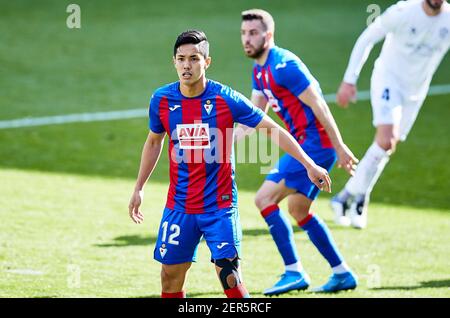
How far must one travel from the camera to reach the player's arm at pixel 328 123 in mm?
8016

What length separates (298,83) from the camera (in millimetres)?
8930

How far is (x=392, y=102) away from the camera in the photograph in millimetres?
11727

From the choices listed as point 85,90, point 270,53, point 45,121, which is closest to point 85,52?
point 85,90

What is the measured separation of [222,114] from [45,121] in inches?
366

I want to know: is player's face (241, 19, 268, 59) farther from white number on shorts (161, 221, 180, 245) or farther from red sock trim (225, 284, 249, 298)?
red sock trim (225, 284, 249, 298)

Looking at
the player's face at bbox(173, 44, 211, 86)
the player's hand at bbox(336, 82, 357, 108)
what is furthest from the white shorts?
the player's face at bbox(173, 44, 211, 86)

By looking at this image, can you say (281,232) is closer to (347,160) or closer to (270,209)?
(270,209)

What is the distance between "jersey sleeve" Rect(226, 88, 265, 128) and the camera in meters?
7.13

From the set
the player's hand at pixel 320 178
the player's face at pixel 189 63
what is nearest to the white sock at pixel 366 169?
the player's hand at pixel 320 178

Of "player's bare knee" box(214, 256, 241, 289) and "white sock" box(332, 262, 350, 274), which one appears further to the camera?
"white sock" box(332, 262, 350, 274)

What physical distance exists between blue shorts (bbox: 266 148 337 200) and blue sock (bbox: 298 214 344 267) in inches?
8.9

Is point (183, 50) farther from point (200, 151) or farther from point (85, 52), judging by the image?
point (85, 52)

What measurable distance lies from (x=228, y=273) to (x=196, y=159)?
2.80ft

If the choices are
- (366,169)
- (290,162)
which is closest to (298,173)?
(290,162)
